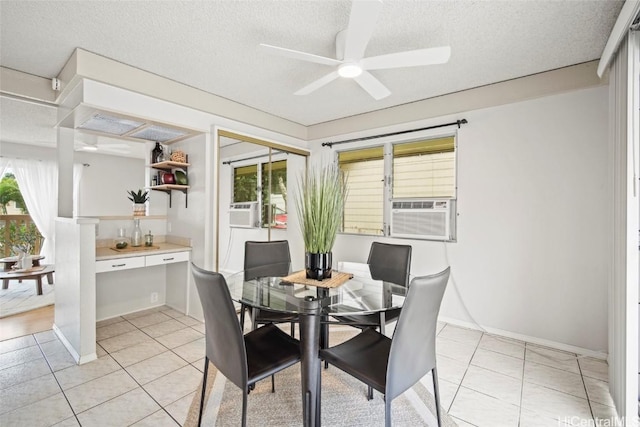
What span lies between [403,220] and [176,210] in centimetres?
272

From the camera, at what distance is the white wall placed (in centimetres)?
248

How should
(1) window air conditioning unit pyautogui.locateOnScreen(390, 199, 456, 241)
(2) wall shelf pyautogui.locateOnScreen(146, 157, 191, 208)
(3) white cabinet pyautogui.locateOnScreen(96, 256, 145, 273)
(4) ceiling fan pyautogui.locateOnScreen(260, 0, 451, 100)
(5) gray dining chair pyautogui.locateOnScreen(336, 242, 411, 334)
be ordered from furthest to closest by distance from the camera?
(2) wall shelf pyautogui.locateOnScreen(146, 157, 191, 208) < (1) window air conditioning unit pyautogui.locateOnScreen(390, 199, 456, 241) < (3) white cabinet pyautogui.locateOnScreen(96, 256, 145, 273) < (5) gray dining chair pyautogui.locateOnScreen(336, 242, 411, 334) < (4) ceiling fan pyautogui.locateOnScreen(260, 0, 451, 100)

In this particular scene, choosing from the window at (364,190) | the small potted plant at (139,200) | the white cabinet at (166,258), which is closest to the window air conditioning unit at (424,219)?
the window at (364,190)

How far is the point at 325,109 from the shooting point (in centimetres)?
370

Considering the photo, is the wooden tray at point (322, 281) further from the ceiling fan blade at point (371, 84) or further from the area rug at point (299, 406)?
the ceiling fan blade at point (371, 84)

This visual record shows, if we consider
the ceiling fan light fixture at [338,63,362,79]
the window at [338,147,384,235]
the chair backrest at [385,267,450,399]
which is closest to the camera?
the chair backrest at [385,267,450,399]

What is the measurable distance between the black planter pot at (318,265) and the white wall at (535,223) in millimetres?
1680

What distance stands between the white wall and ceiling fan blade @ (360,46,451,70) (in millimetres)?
1476

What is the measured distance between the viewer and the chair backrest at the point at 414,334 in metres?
1.34

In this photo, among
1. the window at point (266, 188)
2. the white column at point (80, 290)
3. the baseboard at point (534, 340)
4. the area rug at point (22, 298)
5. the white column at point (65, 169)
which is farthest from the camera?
the window at point (266, 188)

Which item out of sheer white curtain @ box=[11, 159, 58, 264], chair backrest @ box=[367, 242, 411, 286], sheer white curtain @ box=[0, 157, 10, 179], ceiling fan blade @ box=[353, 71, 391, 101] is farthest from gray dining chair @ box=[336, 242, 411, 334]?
sheer white curtain @ box=[0, 157, 10, 179]

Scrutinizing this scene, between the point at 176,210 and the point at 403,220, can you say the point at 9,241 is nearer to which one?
the point at 176,210

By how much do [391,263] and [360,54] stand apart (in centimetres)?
171
